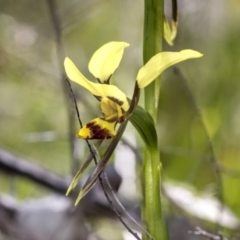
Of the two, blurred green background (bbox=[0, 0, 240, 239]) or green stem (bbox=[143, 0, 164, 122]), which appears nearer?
green stem (bbox=[143, 0, 164, 122])

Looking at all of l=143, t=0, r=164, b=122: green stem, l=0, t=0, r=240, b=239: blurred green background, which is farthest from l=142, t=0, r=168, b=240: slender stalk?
l=0, t=0, r=240, b=239: blurred green background

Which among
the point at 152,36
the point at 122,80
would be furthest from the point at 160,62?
the point at 122,80

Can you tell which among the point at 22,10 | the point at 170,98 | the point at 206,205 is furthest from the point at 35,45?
the point at 206,205

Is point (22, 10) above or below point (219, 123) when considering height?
above

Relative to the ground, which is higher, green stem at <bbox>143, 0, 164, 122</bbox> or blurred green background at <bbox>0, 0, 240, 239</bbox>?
green stem at <bbox>143, 0, 164, 122</bbox>

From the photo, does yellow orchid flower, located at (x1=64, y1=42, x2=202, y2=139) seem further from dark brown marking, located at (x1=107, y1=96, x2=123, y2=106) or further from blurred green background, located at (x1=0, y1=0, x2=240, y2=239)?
blurred green background, located at (x1=0, y1=0, x2=240, y2=239)

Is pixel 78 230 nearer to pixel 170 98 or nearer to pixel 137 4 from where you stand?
pixel 170 98
